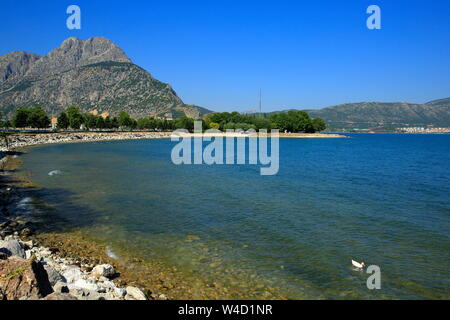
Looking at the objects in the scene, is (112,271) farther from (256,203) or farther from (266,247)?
(256,203)

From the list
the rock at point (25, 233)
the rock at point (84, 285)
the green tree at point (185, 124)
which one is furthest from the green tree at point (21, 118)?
the rock at point (84, 285)

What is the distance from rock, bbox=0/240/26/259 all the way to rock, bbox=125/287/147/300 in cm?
478

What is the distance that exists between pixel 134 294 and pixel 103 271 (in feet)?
6.87

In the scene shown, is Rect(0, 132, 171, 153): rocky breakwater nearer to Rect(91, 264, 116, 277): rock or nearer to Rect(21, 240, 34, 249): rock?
Rect(21, 240, 34, 249): rock

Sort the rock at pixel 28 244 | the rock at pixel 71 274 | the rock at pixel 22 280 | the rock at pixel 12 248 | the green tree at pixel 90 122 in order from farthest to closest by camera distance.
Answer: the green tree at pixel 90 122 → the rock at pixel 28 244 → the rock at pixel 12 248 → the rock at pixel 71 274 → the rock at pixel 22 280

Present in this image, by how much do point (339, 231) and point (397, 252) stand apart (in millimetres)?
3132

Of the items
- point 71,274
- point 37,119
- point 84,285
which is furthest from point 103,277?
point 37,119

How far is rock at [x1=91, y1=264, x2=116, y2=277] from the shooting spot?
396 inches

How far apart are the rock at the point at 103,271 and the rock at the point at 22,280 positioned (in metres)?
2.61

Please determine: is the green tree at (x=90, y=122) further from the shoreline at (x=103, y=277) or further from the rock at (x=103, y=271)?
the rock at (x=103, y=271)

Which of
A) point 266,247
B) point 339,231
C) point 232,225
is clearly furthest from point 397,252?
point 232,225

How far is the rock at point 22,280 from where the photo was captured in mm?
6852

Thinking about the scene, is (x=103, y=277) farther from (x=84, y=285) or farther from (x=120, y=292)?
(x=120, y=292)

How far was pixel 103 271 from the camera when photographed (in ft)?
33.3
